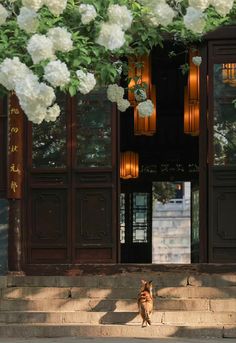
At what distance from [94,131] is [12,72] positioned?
7.02 m

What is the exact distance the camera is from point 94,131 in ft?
45.2

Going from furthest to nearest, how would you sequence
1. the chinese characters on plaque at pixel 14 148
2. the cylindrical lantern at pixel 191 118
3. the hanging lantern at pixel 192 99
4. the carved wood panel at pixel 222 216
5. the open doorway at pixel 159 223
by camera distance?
1. the open doorway at pixel 159 223
2. the cylindrical lantern at pixel 191 118
3. the hanging lantern at pixel 192 99
4. the carved wood panel at pixel 222 216
5. the chinese characters on plaque at pixel 14 148

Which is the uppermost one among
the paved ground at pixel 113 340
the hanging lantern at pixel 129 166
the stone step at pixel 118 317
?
the hanging lantern at pixel 129 166

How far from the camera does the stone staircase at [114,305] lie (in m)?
11.4

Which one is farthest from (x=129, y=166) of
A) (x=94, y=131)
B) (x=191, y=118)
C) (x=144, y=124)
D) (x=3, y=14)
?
(x=3, y=14)

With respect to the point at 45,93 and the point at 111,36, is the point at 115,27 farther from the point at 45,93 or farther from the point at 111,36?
the point at 45,93

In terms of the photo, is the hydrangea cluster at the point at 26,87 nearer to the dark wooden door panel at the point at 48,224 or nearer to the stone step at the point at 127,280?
the stone step at the point at 127,280

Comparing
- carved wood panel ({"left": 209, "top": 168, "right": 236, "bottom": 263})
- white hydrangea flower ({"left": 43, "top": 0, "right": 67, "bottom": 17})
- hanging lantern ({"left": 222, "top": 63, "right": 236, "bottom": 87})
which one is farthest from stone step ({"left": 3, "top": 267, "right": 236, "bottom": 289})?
Answer: white hydrangea flower ({"left": 43, "top": 0, "right": 67, "bottom": 17})

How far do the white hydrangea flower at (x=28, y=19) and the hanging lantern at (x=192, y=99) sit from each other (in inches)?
292

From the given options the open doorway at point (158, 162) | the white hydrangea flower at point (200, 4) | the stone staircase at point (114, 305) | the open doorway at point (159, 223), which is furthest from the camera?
the open doorway at point (159, 223)

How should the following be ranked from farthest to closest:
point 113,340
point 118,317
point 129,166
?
point 129,166 < point 118,317 < point 113,340

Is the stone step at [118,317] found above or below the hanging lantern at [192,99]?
below

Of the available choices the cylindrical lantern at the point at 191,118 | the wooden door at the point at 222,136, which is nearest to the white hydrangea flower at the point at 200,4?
the wooden door at the point at 222,136

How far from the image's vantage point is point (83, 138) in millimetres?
13789
